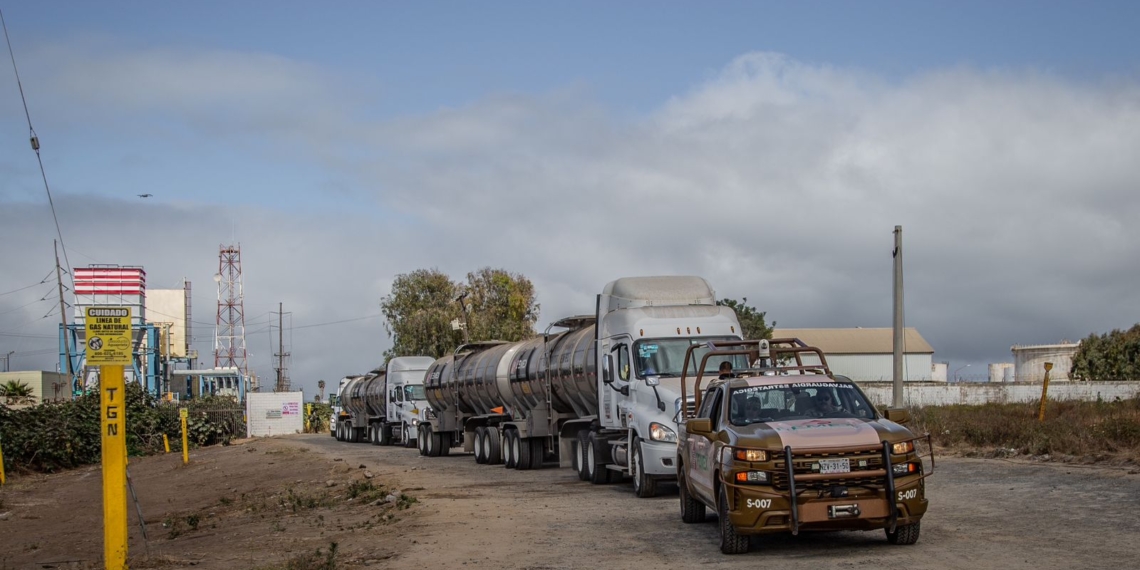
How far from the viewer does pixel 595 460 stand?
2144 centimetres

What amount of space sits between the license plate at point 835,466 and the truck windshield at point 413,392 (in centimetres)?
3456

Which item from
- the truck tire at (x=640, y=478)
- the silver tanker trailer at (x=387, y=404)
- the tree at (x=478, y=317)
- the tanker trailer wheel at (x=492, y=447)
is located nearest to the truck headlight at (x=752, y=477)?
the truck tire at (x=640, y=478)

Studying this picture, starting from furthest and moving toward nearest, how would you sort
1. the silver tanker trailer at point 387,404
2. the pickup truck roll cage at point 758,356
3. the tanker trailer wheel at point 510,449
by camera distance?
the silver tanker trailer at point 387,404, the tanker trailer wheel at point 510,449, the pickup truck roll cage at point 758,356

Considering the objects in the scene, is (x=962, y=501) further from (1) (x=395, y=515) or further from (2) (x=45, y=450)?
(2) (x=45, y=450)

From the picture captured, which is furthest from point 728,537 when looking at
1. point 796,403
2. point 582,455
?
point 582,455

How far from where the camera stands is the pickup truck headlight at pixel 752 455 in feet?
34.0

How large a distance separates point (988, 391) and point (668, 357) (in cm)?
4647

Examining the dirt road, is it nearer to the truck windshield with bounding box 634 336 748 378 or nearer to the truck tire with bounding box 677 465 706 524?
the truck tire with bounding box 677 465 706 524

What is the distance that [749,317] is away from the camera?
7256 cm

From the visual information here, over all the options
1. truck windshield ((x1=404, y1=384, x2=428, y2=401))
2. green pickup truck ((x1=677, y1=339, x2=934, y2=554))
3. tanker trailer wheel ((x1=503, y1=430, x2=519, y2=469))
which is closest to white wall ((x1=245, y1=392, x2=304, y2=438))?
truck windshield ((x1=404, y1=384, x2=428, y2=401))

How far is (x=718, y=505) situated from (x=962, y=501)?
6.03m

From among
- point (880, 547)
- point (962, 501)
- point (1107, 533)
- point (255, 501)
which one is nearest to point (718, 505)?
point (880, 547)

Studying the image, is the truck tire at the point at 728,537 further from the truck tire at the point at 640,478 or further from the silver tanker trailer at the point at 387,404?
the silver tanker trailer at the point at 387,404

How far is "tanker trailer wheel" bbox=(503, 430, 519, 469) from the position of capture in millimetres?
28219
